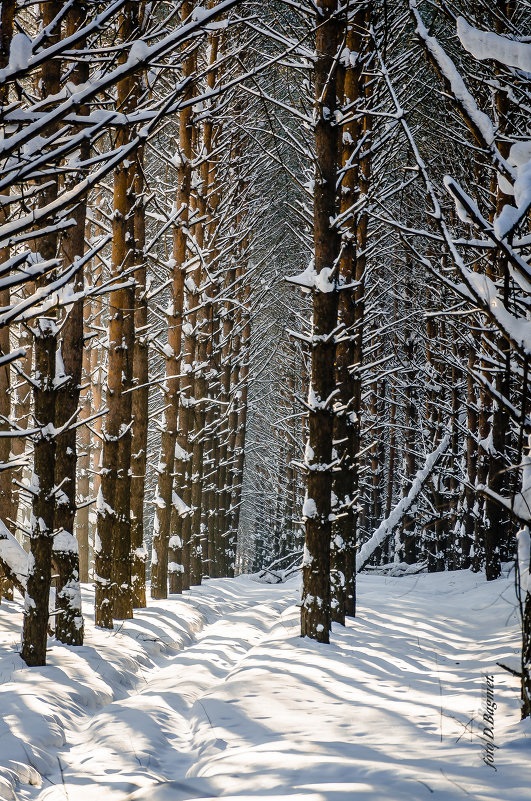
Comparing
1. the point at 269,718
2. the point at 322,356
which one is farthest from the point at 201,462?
the point at 269,718

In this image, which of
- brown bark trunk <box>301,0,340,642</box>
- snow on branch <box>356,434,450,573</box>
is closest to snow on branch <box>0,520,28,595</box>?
brown bark trunk <box>301,0,340,642</box>

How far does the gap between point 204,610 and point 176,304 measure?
235 inches

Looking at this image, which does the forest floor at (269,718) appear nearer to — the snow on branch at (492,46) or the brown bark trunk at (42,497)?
the brown bark trunk at (42,497)

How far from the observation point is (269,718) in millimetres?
4316

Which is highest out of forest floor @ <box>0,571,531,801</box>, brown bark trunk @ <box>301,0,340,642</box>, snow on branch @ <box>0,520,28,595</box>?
brown bark trunk @ <box>301,0,340,642</box>

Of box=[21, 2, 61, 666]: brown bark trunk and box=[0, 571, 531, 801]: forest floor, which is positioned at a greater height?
box=[21, 2, 61, 666]: brown bark trunk

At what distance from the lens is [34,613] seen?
6.08 metres

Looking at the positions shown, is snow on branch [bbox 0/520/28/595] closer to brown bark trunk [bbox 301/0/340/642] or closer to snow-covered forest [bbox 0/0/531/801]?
snow-covered forest [bbox 0/0/531/801]

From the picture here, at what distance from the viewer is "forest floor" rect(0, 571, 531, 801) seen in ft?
8.98

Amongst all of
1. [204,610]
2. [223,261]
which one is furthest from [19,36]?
[223,261]

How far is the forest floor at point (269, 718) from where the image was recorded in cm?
274

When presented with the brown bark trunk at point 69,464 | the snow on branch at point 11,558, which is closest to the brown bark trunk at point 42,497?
the snow on branch at point 11,558

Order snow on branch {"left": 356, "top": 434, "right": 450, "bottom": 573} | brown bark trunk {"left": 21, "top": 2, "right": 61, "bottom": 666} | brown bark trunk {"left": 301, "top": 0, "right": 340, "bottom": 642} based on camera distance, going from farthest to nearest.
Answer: snow on branch {"left": 356, "top": 434, "right": 450, "bottom": 573}, brown bark trunk {"left": 301, "top": 0, "right": 340, "bottom": 642}, brown bark trunk {"left": 21, "top": 2, "right": 61, "bottom": 666}

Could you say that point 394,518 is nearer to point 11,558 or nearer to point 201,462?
point 201,462
